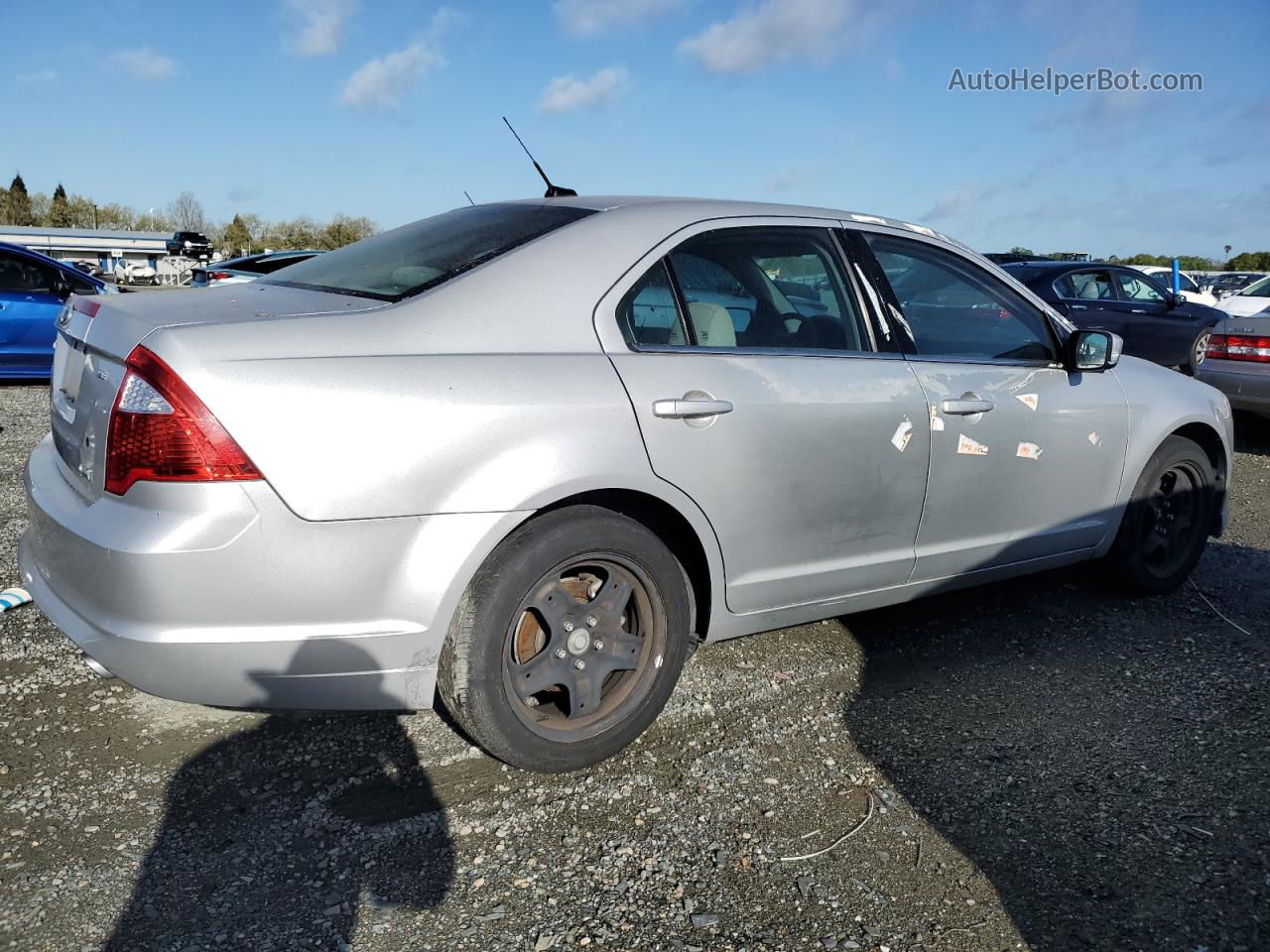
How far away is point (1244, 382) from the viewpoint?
816cm

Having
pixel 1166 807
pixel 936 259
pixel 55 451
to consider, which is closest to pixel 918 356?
pixel 936 259

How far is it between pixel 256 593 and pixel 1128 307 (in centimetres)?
1258

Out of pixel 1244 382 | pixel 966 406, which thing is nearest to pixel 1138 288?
pixel 1244 382

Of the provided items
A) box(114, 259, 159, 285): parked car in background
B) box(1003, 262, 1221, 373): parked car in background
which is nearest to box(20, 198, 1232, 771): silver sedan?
box(1003, 262, 1221, 373): parked car in background

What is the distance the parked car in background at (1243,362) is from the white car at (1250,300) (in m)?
0.89

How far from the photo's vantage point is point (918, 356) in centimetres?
355

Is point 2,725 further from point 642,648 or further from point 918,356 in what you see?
point 918,356

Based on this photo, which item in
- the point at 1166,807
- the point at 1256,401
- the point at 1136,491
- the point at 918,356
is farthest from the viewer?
the point at 1256,401

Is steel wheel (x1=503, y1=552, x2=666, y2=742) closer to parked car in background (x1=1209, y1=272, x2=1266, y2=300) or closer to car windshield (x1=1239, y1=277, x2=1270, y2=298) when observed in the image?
car windshield (x1=1239, y1=277, x2=1270, y2=298)

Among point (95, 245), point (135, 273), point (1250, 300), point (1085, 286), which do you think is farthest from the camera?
point (95, 245)

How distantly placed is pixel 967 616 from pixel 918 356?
1.39 metres

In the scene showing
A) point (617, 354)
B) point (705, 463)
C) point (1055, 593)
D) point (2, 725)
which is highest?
point (617, 354)

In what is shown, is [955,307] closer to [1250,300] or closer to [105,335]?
[105,335]

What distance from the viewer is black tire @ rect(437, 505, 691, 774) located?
267cm
